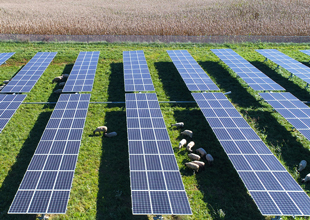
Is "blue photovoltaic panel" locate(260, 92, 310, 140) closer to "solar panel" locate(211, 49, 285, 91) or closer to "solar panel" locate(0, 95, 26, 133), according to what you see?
"solar panel" locate(211, 49, 285, 91)

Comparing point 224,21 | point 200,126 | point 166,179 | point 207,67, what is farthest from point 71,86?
point 224,21

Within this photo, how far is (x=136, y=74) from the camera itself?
20.4 meters

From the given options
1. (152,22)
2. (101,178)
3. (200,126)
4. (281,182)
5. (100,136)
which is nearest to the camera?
(281,182)

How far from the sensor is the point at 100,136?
14453 millimetres

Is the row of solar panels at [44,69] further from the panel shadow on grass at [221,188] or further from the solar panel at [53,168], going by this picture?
the panel shadow on grass at [221,188]

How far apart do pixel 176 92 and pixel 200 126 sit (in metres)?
4.93

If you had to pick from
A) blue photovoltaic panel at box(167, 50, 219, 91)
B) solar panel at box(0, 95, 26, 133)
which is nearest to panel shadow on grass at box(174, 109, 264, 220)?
blue photovoltaic panel at box(167, 50, 219, 91)

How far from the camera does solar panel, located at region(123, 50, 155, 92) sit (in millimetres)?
18234

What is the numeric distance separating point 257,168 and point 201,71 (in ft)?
39.3

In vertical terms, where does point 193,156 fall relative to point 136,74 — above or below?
below

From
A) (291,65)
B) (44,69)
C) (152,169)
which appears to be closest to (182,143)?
(152,169)

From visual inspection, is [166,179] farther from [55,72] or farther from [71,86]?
[55,72]

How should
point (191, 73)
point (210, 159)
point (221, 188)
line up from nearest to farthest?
point (221, 188) → point (210, 159) → point (191, 73)

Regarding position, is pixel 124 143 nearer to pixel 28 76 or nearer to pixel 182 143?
pixel 182 143
